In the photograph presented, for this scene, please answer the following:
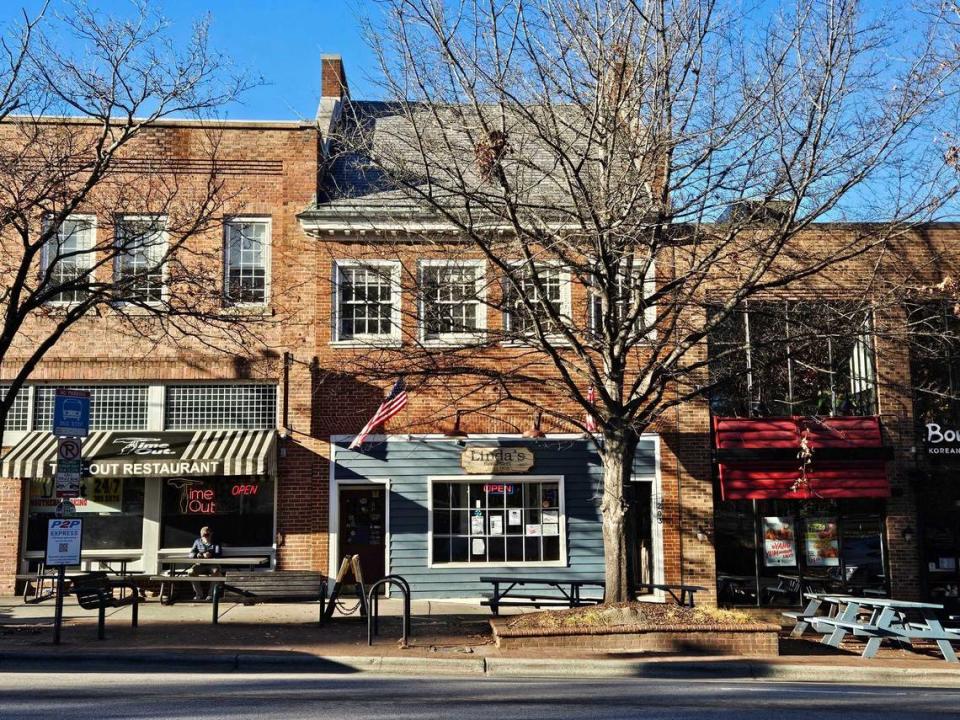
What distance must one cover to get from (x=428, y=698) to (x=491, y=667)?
235cm

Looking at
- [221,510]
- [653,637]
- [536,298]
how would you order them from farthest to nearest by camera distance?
[221,510], [536,298], [653,637]

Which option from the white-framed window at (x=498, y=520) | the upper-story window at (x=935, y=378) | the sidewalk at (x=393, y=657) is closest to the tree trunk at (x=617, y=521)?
the sidewalk at (x=393, y=657)

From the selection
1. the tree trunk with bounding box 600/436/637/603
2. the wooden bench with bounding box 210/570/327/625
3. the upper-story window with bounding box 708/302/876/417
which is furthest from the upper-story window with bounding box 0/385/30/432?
the upper-story window with bounding box 708/302/876/417

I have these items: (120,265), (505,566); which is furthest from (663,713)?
(120,265)

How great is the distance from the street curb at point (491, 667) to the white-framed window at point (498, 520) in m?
6.64

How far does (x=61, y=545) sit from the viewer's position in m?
12.2

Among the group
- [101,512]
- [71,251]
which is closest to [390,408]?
[101,512]

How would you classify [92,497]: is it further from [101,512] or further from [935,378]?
[935,378]

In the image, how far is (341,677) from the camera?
10.4 meters

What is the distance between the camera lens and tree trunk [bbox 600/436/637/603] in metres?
12.8

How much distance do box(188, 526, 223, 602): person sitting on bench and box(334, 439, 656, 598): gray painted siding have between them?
249 centimetres

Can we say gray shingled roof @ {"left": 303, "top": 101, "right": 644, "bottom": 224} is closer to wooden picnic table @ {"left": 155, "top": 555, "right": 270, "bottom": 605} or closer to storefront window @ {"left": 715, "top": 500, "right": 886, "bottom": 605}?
wooden picnic table @ {"left": 155, "top": 555, "right": 270, "bottom": 605}

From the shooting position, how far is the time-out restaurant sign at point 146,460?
16.3m

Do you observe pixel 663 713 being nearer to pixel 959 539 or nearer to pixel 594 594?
pixel 594 594
